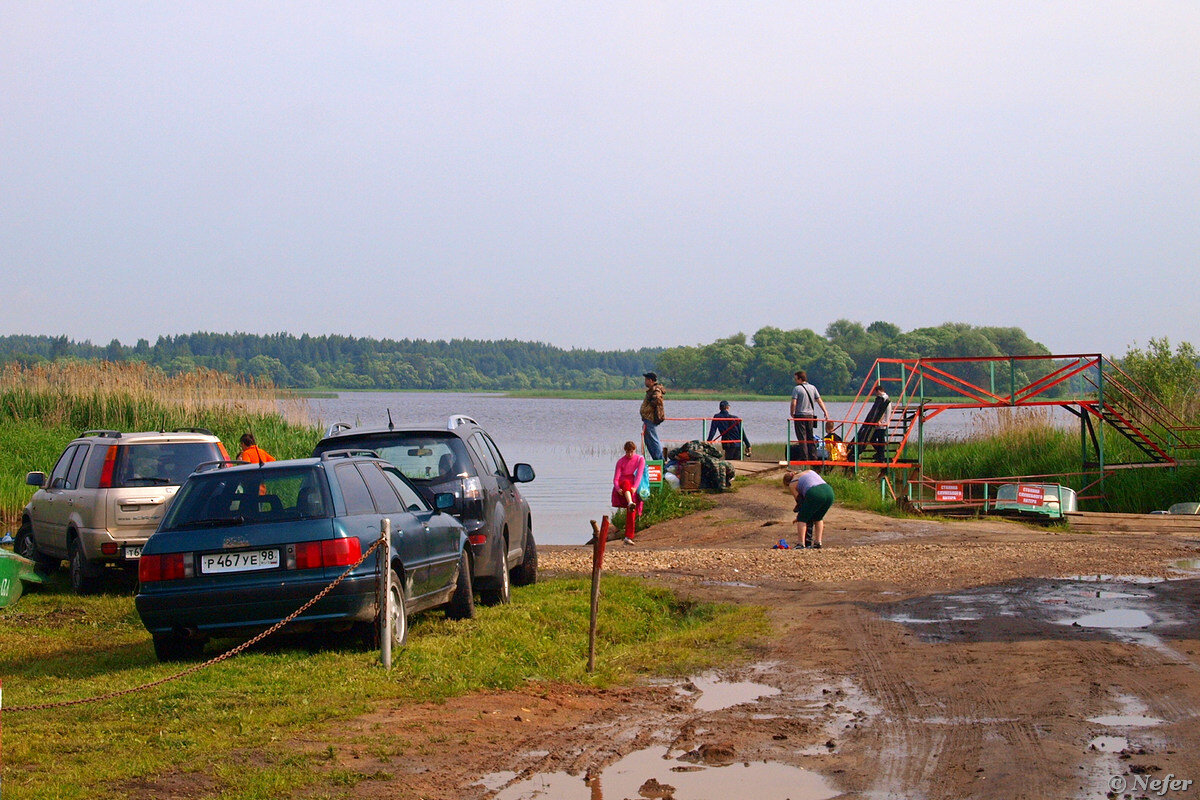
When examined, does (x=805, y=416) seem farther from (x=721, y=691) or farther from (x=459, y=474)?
(x=721, y=691)

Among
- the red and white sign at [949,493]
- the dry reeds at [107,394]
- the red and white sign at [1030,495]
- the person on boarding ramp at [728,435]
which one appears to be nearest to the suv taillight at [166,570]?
the dry reeds at [107,394]

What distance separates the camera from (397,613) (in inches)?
345

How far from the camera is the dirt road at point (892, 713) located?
577 cm

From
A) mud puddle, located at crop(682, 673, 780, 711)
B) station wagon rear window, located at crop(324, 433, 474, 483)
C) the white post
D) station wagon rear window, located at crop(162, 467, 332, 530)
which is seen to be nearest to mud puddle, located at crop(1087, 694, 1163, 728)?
mud puddle, located at crop(682, 673, 780, 711)

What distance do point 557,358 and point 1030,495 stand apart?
141 meters

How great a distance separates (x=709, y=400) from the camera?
101 metres

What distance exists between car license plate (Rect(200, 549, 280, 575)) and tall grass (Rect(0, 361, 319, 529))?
1605 cm

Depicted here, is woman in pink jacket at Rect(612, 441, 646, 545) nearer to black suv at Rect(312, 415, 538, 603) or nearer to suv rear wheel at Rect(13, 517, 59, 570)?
black suv at Rect(312, 415, 538, 603)

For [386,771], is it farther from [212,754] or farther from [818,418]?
[818,418]

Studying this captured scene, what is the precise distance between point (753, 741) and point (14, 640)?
673 cm

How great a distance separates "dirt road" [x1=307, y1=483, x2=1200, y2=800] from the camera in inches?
227

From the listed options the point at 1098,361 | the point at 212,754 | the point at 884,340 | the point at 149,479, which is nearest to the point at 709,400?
the point at 884,340

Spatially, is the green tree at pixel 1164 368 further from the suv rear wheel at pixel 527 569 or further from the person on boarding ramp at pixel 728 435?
the suv rear wheel at pixel 527 569

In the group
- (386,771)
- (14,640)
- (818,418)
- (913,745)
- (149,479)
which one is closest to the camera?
(386,771)
